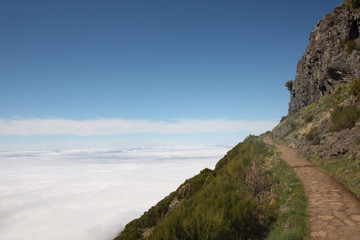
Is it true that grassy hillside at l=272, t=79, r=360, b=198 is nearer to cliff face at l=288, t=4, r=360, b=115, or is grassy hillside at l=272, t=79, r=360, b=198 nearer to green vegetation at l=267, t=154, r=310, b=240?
green vegetation at l=267, t=154, r=310, b=240

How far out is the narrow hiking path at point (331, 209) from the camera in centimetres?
377

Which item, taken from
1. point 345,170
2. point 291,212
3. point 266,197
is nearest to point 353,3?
point 345,170

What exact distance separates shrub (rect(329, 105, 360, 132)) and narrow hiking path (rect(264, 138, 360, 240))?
438 centimetres

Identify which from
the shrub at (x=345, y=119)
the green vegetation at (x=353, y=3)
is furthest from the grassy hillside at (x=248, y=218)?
the green vegetation at (x=353, y=3)

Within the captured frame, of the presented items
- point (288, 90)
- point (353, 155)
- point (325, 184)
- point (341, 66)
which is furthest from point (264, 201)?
point (288, 90)

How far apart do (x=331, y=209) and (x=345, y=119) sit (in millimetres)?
7935

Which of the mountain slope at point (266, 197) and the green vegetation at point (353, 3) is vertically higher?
the green vegetation at point (353, 3)

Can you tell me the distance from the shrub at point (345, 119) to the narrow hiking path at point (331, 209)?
172 inches

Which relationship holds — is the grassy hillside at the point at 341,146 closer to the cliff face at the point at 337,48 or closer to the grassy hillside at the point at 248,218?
the grassy hillside at the point at 248,218

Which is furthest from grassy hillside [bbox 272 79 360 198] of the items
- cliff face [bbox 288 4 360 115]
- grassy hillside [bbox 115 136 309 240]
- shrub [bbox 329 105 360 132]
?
cliff face [bbox 288 4 360 115]

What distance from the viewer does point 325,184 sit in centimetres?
671

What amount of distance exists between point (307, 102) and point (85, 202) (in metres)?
225

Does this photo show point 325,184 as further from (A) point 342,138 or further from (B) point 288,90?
(B) point 288,90

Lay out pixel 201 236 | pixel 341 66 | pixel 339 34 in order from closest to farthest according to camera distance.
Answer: pixel 201 236 < pixel 341 66 < pixel 339 34
